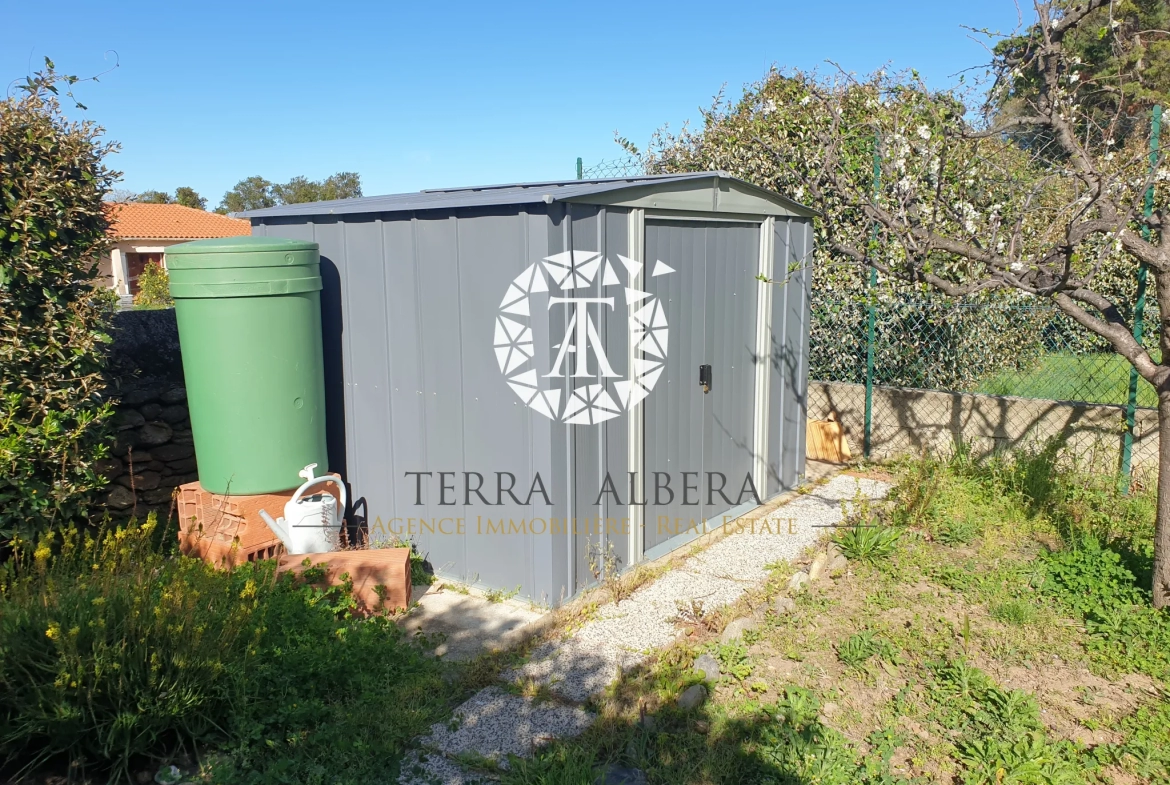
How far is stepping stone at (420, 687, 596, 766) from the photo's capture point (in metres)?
3.27

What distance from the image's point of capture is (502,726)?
3.42 meters

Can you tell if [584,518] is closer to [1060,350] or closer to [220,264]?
[220,264]

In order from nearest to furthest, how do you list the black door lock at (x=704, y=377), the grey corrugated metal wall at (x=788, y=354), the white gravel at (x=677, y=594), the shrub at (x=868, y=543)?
the white gravel at (x=677, y=594), the shrub at (x=868, y=543), the black door lock at (x=704, y=377), the grey corrugated metal wall at (x=788, y=354)

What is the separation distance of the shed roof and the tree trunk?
276cm

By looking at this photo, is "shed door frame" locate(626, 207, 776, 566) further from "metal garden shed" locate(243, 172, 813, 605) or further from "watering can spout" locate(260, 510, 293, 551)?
"watering can spout" locate(260, 510, 293, 551)

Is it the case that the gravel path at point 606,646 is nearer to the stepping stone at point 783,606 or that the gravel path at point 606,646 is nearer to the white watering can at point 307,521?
the stepping stone at point 783,606

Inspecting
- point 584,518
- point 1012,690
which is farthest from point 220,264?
point 1012,690

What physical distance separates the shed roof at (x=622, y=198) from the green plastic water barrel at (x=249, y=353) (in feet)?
2.09

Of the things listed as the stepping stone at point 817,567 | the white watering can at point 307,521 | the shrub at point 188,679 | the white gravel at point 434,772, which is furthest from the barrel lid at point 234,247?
the stepping stone at point 817,567

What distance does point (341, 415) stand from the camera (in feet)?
17.5

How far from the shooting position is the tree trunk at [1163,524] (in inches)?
160

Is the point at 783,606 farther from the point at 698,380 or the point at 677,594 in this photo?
the point at 698,380

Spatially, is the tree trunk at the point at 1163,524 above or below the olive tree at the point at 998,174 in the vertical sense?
below

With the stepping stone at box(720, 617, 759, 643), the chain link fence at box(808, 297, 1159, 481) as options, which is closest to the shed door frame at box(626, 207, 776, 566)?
A: the chain link fence at box(808, 297, 1159, 481)
